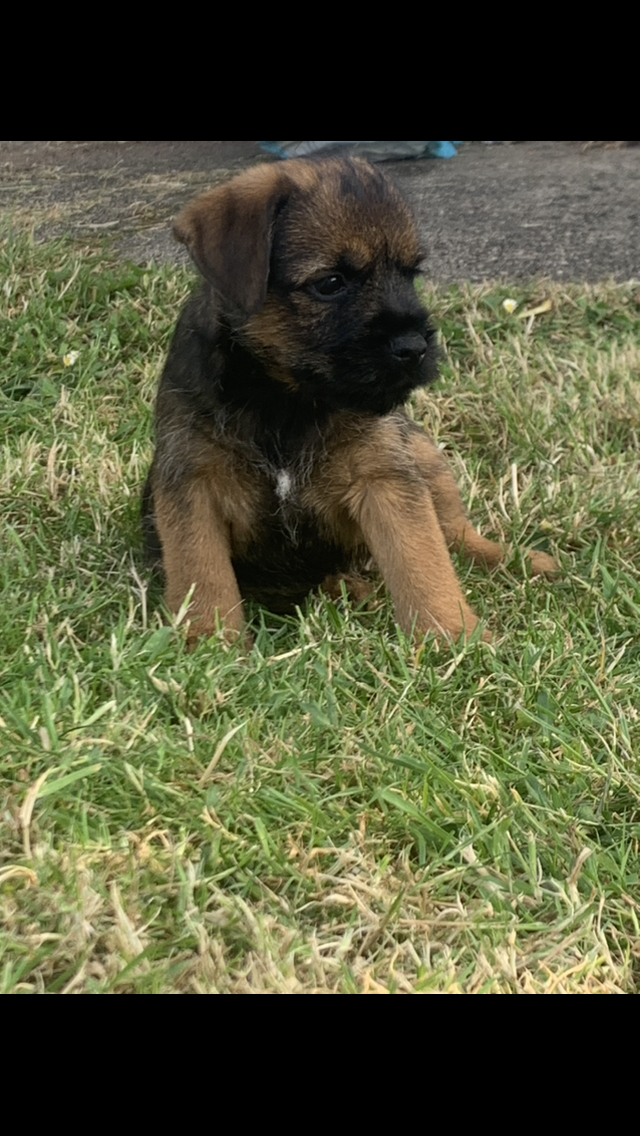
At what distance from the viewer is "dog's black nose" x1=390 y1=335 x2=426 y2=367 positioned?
3.24m

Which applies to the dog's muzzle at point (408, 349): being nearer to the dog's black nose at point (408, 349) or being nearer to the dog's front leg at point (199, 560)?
the dog's black nose at point (408, 349)

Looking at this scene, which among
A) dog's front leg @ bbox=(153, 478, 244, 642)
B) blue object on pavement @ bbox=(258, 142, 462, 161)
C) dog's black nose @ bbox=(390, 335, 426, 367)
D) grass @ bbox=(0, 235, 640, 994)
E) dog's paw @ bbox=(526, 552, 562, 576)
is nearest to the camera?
grass @ bbox=(0, 235, 640, 994)

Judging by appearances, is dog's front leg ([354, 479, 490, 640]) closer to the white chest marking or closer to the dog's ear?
the white chest marking

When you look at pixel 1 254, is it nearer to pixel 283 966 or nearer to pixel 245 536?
pixel 245 536

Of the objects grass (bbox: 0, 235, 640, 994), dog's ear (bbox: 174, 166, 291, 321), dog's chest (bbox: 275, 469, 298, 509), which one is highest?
dog's ear (bbox: 174, 166, 291, 321)

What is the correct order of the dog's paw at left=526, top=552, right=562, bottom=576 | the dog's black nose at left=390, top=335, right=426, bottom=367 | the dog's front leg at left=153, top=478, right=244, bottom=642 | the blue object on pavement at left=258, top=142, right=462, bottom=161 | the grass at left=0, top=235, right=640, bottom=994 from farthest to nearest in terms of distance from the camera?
the blue object on pavement at left=258, top=142, right=462, bottom=161
the dog's paw at left=526, top=552, right=562, bottom=576
the dog's front leg at left=153, top=478, right=244, bottom=642
the dog's black nose at left=390, top=335, right=426, bottom=367
the grass at left=0, top=235, right=640, bottom=994

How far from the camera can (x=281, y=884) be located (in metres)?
2.49

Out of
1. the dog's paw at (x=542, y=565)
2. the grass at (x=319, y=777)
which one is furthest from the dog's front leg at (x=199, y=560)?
the dog's paw at (x=542, y=565)

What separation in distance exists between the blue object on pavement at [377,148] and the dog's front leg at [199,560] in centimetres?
327

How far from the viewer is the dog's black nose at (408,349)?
128 inches

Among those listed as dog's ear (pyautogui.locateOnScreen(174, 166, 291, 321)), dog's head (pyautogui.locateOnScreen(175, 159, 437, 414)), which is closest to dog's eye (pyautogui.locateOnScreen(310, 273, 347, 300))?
dog's head (pyautogui.locateOnScreen(175, 159, 437, 414))

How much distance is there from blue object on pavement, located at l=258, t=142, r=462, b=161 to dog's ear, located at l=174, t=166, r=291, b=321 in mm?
2959

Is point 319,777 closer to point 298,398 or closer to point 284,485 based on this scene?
point 284,485

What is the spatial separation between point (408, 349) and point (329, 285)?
0.30 m
